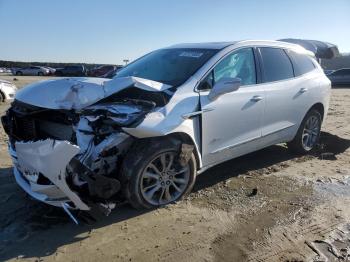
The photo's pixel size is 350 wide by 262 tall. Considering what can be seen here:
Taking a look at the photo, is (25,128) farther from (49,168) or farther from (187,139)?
(187,139)

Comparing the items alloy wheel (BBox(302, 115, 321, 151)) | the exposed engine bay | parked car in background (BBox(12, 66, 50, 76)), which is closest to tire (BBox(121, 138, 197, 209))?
the exposed engine bay

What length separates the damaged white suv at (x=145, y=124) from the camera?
3.93 metres

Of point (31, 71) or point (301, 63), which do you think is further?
point (31, 71)

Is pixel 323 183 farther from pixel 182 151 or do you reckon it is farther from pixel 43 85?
pixel 43 85

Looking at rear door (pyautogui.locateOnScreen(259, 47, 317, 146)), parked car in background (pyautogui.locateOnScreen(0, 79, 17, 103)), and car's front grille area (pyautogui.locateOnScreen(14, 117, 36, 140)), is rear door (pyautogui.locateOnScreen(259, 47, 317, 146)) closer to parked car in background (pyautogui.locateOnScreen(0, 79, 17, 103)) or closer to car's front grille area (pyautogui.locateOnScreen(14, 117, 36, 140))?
car's front grille area (pyautogui.locateOnScreen(14, 117, 36, 140))

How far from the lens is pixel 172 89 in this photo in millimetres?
4633

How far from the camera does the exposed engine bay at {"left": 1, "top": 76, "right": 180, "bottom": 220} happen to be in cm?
375

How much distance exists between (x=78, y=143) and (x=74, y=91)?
0.58m

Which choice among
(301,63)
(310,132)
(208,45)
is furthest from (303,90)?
(208,45)

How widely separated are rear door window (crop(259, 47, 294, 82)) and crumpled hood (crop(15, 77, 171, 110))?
70.7 inches

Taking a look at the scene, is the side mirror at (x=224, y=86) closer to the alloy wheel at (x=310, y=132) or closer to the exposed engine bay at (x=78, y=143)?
the exposed engine bay at (x=78, y=143)

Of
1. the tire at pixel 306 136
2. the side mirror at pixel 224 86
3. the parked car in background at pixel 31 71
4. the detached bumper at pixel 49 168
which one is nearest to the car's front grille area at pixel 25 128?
the detached bumper at pixel 49 168

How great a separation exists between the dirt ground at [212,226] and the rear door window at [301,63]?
1701mm

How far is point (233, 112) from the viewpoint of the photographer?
5094 millimetres
